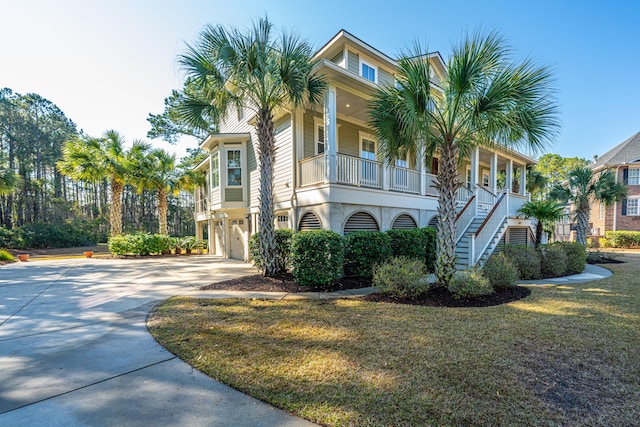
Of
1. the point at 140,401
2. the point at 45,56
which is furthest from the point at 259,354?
the point at 45,56

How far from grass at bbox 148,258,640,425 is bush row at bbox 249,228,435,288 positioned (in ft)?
5.31

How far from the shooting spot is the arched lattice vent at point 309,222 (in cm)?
907

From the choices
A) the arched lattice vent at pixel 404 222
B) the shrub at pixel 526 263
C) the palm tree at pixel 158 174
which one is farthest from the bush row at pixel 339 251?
the palm tree at pixel 158 174

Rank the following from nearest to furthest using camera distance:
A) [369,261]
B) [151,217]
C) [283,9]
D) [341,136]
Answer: [369,261] < [283,9] < [341,136] < [151,217]

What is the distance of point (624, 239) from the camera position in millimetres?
22094

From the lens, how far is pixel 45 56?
888cm

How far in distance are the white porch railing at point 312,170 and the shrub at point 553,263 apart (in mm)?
8184

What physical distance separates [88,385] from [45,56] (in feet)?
36.7

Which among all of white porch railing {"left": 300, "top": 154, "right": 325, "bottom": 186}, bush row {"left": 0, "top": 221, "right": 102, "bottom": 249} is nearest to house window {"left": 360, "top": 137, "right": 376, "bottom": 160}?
white porch railing {"left": 300, "top": 154, "right": 325, "bottom": 186}

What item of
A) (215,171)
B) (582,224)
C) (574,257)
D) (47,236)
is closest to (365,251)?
(574,257)

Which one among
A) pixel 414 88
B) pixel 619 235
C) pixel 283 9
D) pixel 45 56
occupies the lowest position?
pixel 619 235

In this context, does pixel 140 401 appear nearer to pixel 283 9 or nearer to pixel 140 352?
pixel 140 352

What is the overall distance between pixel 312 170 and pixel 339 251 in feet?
10.5

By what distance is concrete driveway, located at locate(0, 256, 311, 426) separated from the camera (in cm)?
237
